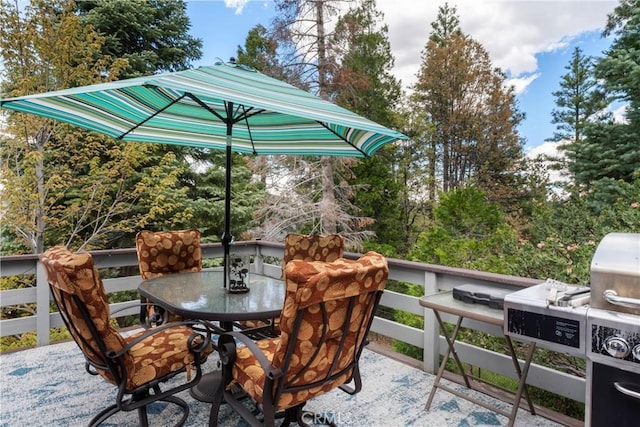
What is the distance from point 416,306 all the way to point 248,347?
1860 mm

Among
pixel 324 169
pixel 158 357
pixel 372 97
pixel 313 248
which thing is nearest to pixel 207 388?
pixel 158 357

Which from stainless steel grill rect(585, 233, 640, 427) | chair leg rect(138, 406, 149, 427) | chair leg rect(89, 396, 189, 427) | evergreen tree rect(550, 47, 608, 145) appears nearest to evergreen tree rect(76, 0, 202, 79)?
chair leg rect(89, 396, 189, 427)

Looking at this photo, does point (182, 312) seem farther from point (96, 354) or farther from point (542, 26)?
point (542, 26)

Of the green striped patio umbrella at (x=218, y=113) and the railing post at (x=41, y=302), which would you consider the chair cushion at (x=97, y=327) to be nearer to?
the green striped patio umbrella at (x=218, y=113)

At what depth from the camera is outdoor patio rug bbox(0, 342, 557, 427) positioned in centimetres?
232

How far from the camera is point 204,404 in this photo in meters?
2.54

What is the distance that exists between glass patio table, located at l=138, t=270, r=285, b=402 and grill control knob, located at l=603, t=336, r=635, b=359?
1471 mm

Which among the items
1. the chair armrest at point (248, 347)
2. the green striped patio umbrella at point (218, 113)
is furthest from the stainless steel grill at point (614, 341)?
the green striped patio umbrella at point (218, 113)

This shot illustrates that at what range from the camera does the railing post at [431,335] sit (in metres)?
2.96

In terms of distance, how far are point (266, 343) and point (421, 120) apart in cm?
1195

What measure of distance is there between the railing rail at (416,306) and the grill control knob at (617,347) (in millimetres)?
967

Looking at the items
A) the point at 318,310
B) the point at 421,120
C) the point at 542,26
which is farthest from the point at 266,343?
the point at 421,120

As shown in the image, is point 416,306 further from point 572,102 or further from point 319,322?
point 572,102

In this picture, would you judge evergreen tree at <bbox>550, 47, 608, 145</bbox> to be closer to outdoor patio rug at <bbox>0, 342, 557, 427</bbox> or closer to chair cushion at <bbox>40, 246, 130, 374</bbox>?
outdoor patio rug at <bbox>0, 342, 557, 427</bbox>
